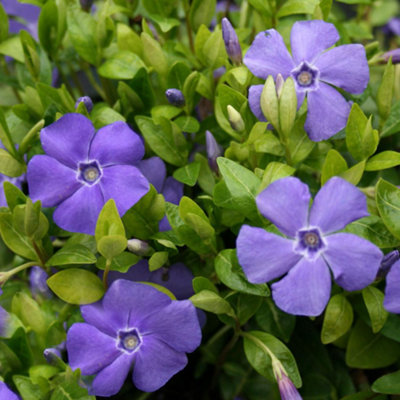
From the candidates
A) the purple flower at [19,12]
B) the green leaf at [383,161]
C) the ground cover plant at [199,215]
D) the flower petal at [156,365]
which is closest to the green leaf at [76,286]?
the ground cover plant at [199,215]

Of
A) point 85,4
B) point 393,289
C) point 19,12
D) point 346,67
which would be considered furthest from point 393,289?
point 19,12

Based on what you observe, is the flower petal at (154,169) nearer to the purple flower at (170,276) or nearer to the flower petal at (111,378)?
the purple flower at (170,276)

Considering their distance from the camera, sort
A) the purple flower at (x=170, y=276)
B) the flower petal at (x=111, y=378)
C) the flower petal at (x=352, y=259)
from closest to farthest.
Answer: the flower petal at (x=352, y=259) → the flower petal at (x=111, y=378) → the purple flower at (x=170, y=276)

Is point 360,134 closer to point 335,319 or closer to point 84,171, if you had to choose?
point 335,319

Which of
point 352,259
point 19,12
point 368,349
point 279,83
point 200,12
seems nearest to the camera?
point 352,259

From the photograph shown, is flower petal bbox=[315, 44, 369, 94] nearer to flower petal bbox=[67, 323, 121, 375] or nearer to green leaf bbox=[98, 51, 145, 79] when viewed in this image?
green leaf bbox=[98, 51, 145, 79]

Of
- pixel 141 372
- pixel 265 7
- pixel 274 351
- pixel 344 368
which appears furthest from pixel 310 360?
pixel 265 7

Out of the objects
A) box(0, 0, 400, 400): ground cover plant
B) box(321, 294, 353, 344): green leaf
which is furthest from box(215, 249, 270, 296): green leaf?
box(321, 294, 353, 344): green leaf
